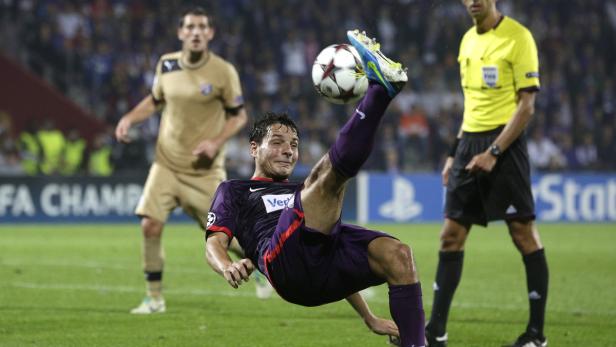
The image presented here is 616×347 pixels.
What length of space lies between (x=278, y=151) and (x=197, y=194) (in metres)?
3.67

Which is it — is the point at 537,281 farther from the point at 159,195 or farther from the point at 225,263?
the point at 159,195

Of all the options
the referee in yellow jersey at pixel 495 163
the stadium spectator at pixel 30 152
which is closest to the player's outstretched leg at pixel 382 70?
the referee in yellow jersey at pixel 495 163

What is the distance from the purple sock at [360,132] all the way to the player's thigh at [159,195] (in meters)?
4.50

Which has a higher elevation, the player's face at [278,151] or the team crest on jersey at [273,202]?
the player's face at [278,151]

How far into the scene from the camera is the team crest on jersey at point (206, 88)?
9648 millimetres

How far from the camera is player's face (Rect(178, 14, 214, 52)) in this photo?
952 cm

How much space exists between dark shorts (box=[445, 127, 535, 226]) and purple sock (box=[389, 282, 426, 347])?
2033mm

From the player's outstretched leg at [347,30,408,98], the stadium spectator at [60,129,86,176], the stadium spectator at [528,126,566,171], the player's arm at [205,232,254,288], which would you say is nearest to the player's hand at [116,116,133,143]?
the player's arm at [205,232,254,288]

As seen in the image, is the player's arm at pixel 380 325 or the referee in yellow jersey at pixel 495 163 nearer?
the player's arm at pixel 380 325

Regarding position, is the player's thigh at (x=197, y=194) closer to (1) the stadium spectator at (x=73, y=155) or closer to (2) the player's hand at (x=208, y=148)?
(2) the player's hand at (x=208, y=148)

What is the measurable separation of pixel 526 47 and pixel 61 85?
1829 centimetres

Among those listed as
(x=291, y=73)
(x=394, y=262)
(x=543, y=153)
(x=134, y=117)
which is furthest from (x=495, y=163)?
(x=291, y=73)

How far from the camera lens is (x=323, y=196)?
17.7 ft

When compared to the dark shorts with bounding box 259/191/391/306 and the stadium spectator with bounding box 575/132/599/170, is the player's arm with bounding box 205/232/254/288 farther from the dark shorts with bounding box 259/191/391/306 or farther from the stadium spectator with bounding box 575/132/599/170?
the stadium spectator with bounding box 575/132/599/170
